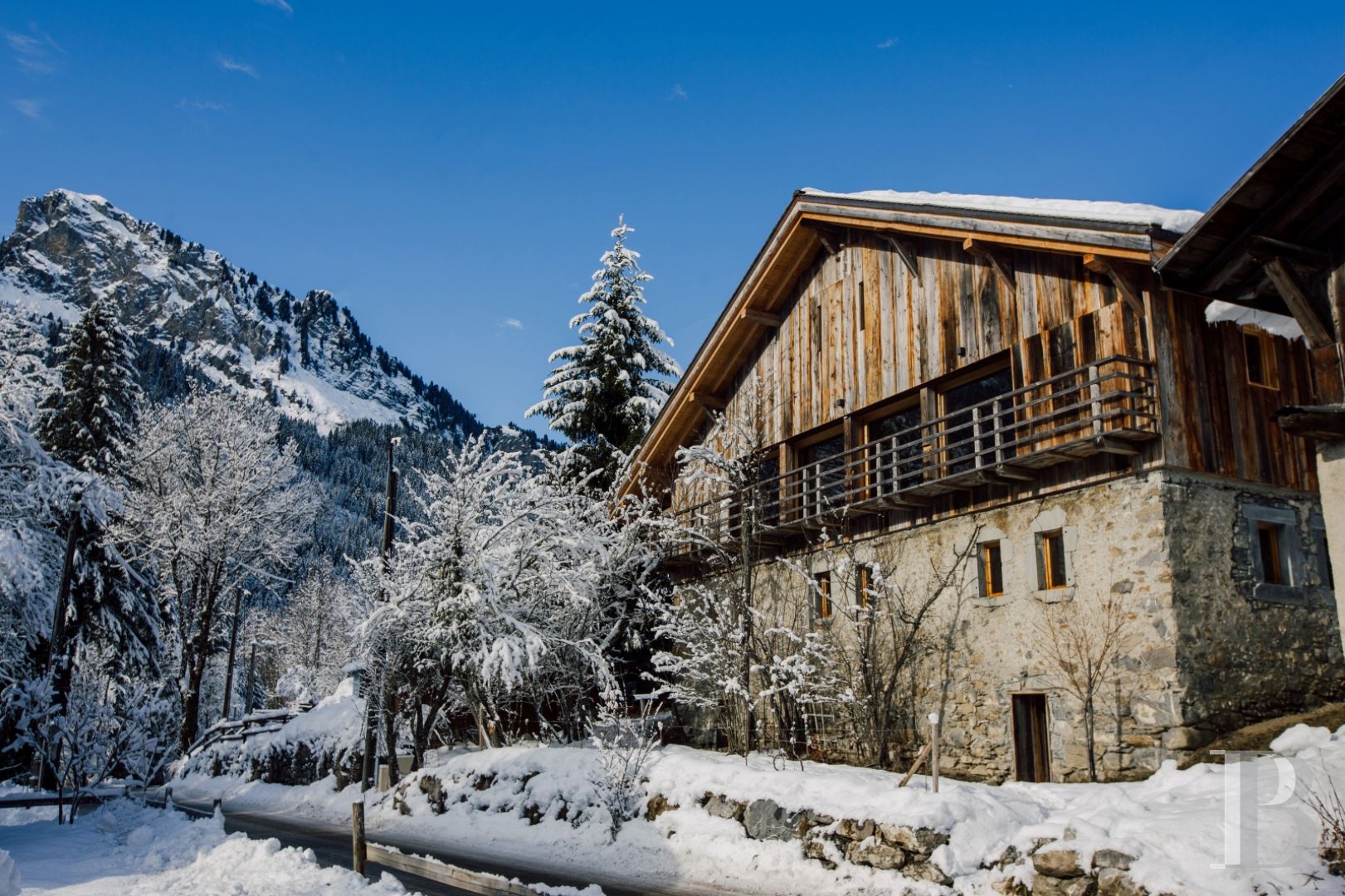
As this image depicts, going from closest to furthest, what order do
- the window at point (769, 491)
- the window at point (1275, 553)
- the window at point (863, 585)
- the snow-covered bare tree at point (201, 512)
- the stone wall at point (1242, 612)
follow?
the stone wall at point (1242, 612), the window at point (1275, 553), the window at point (863, 585), the window at point (769, 491), the snow-covered bare tree at point (201, 512)

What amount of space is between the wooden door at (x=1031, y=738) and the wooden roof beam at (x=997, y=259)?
271 inches

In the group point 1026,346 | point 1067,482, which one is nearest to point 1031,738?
point 1067,482

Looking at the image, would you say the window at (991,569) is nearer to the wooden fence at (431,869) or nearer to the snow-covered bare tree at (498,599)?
the snow-covered bare tree at (498,599)

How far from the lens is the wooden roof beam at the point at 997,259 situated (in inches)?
667

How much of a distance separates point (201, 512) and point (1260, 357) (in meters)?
30.9

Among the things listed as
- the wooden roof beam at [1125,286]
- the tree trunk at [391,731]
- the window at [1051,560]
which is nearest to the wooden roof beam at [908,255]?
the wooden roof beam at [1125,286]

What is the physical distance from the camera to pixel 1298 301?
28.6 ft

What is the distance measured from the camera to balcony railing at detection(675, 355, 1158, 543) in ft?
46.4

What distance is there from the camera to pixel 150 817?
18.6 metres

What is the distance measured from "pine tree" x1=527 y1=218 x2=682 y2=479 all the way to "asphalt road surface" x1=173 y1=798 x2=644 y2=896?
13312mm

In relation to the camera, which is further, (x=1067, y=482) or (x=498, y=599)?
(x=498, y=599)

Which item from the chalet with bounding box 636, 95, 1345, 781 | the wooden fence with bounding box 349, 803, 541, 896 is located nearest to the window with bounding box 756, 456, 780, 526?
the chalet with bounding box 636, 95, 1345, 781

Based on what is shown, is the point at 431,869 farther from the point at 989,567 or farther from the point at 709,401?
the point at 709,401

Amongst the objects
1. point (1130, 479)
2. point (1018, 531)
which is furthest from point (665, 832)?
point (1130, 479)
